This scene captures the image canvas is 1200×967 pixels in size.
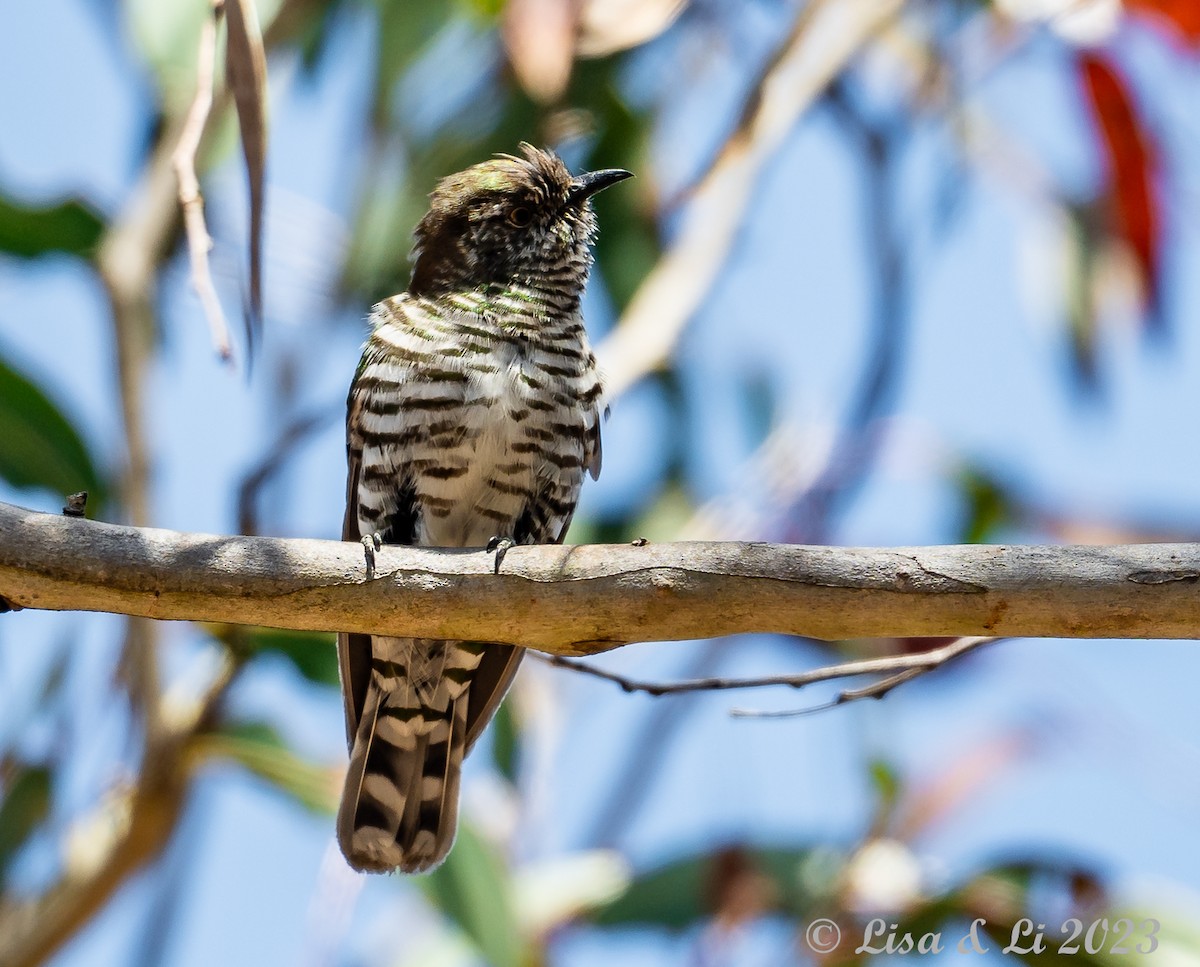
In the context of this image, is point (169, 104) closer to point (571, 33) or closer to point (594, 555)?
point (571, 33)

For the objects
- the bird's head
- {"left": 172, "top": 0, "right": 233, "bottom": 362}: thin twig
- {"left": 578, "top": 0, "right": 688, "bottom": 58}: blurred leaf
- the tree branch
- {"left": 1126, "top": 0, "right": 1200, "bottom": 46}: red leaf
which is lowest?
the tree branch

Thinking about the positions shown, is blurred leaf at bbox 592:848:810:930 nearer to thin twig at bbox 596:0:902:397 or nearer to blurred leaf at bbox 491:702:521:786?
blurred leaf at bbox 491:702:521:786

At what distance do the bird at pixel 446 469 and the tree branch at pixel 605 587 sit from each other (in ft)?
3.09

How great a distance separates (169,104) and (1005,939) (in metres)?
3.43

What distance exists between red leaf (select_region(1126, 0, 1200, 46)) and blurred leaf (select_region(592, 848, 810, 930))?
2535 millimetres

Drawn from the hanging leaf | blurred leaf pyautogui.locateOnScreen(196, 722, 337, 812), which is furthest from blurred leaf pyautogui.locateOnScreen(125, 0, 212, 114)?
the hanging leaf

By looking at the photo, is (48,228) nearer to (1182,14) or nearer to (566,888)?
(566,888)

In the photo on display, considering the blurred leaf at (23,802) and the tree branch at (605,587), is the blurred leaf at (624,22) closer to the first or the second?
the tree branch at (605,587)

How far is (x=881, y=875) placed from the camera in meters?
4.12

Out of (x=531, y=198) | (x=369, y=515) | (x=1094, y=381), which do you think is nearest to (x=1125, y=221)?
(x=1094, y=381)

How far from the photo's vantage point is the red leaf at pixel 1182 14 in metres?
3.64

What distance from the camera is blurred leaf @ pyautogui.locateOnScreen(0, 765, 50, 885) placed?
13.1 feet

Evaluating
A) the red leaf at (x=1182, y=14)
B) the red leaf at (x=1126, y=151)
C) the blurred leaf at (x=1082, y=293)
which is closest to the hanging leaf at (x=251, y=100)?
the red leaf at (x=1182, y=14)

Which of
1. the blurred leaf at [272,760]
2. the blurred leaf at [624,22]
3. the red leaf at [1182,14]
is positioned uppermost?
the red leaf at [1182,14]
